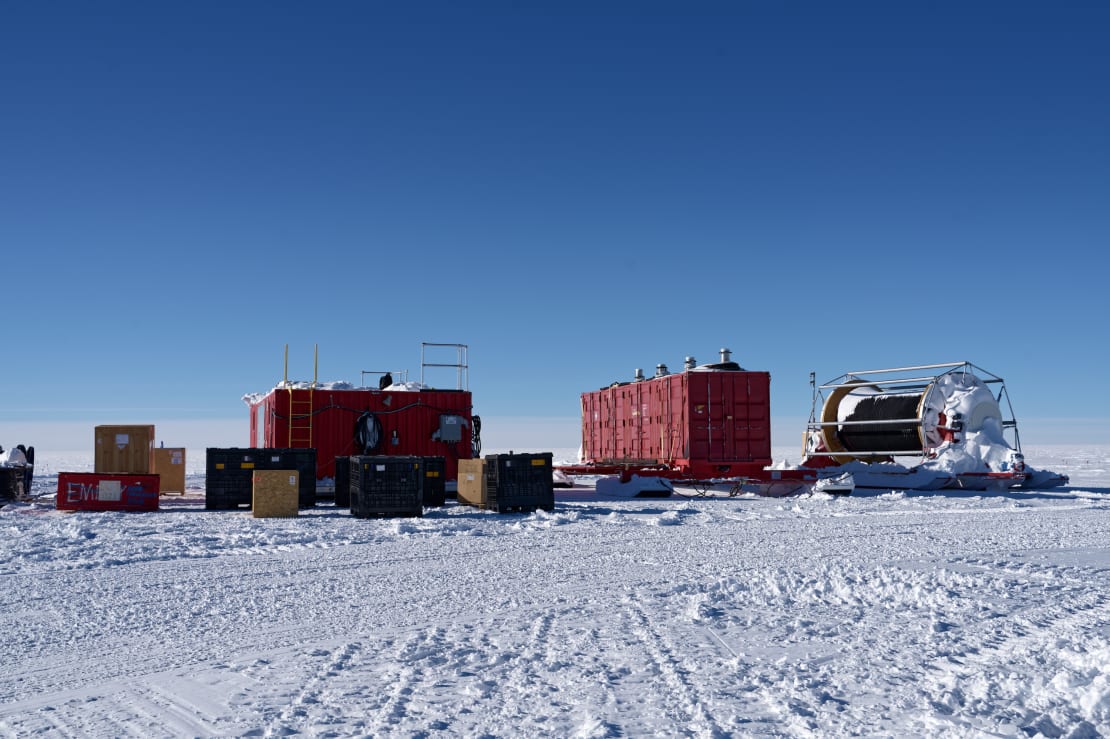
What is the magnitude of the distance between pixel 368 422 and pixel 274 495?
615 cm

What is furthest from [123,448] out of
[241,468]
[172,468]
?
[241,468]

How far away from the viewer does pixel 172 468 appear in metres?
23.3

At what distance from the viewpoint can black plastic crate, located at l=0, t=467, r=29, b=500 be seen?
18.9m

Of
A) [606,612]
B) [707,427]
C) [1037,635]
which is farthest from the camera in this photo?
[707,427]

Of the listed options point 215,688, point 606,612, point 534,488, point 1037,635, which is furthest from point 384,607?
point 534,488

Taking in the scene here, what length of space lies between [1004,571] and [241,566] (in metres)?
8.18

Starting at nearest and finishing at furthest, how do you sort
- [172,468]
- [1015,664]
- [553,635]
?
[1015,664] < [553,635] < [172,468]

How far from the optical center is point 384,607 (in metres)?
7.35

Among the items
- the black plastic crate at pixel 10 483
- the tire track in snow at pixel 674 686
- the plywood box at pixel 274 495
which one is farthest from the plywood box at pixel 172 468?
the tire track in snow at pixel 674 686

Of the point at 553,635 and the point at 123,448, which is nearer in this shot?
the point at 553,635

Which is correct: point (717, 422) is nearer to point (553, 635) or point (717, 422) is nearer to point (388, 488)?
point (388, 488)

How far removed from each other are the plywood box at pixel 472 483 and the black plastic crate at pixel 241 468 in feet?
9.47

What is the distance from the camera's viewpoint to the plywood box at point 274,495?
49.8 feet

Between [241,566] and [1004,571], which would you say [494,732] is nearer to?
[241,566]
